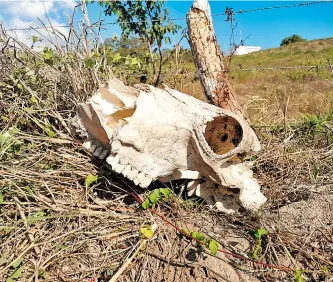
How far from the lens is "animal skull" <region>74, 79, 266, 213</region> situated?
242cm

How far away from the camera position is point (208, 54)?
3369 mm

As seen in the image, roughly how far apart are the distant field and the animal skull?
2.82 ft

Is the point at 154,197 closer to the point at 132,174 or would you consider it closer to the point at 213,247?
the point at 132,174

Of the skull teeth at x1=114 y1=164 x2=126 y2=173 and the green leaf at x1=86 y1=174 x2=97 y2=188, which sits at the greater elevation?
the skull teeth at x1=114 y1=164 x2=126 y2=173

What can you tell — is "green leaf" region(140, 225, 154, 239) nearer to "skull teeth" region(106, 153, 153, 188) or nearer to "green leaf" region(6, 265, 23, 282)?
"skull teeth" region(106, 153, 153, 188)

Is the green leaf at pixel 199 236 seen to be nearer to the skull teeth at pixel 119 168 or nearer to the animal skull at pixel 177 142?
the animal skull at pixel 177 142

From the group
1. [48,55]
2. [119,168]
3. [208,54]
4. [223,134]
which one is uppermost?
[48,55]

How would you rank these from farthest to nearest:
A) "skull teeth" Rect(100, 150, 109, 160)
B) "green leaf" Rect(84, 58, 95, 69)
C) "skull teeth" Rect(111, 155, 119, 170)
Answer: "green leaf" Rect(84, 58, 95, 69), "skull teeth" Rect(100, 150, 109, 160), "skull teeth" Rect(111, 155, 119, 170)

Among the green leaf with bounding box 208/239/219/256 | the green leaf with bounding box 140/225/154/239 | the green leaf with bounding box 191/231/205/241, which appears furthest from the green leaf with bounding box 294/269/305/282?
the green leaf with bounding box 140/225/154/239

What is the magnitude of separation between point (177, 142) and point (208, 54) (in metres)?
1.22

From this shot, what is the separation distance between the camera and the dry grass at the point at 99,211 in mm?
2164

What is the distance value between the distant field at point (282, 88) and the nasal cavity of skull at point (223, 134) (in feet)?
2.70

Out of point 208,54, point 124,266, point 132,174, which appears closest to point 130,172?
point 132,174

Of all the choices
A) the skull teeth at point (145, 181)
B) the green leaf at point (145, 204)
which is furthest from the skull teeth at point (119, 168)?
the green leaf at point (145, 204)
